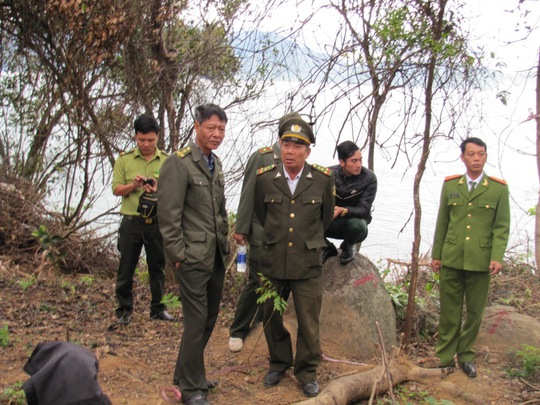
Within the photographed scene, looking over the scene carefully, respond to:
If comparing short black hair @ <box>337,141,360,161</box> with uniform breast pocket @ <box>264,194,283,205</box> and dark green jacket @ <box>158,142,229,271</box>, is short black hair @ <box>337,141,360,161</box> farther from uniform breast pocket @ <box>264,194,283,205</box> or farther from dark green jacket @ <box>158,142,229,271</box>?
dark green jacket @ <box>158,142,229,271</box>

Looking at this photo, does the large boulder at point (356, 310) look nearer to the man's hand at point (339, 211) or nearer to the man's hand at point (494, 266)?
the man's hand at point (339, 211)

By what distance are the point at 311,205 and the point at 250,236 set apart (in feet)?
2.85

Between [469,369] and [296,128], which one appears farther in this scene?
[469,369]

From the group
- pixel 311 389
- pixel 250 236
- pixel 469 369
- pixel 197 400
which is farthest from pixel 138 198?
pixel 469 369

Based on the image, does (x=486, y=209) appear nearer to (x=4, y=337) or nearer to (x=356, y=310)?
(x=356, y=310)

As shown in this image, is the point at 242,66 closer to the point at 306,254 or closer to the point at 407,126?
the point at 407,126

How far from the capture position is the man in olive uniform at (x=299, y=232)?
465cm

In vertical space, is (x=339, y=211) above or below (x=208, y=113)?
below

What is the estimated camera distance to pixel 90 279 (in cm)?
790

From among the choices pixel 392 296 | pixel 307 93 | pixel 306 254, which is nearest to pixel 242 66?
pixel 307 93

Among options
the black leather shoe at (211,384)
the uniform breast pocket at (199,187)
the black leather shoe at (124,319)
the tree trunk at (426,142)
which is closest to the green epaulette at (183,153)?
the uniform breast pocket at (199,187)

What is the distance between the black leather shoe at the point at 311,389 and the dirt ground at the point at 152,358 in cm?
6

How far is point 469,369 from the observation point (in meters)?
5.55

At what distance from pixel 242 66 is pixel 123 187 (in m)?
3.38
